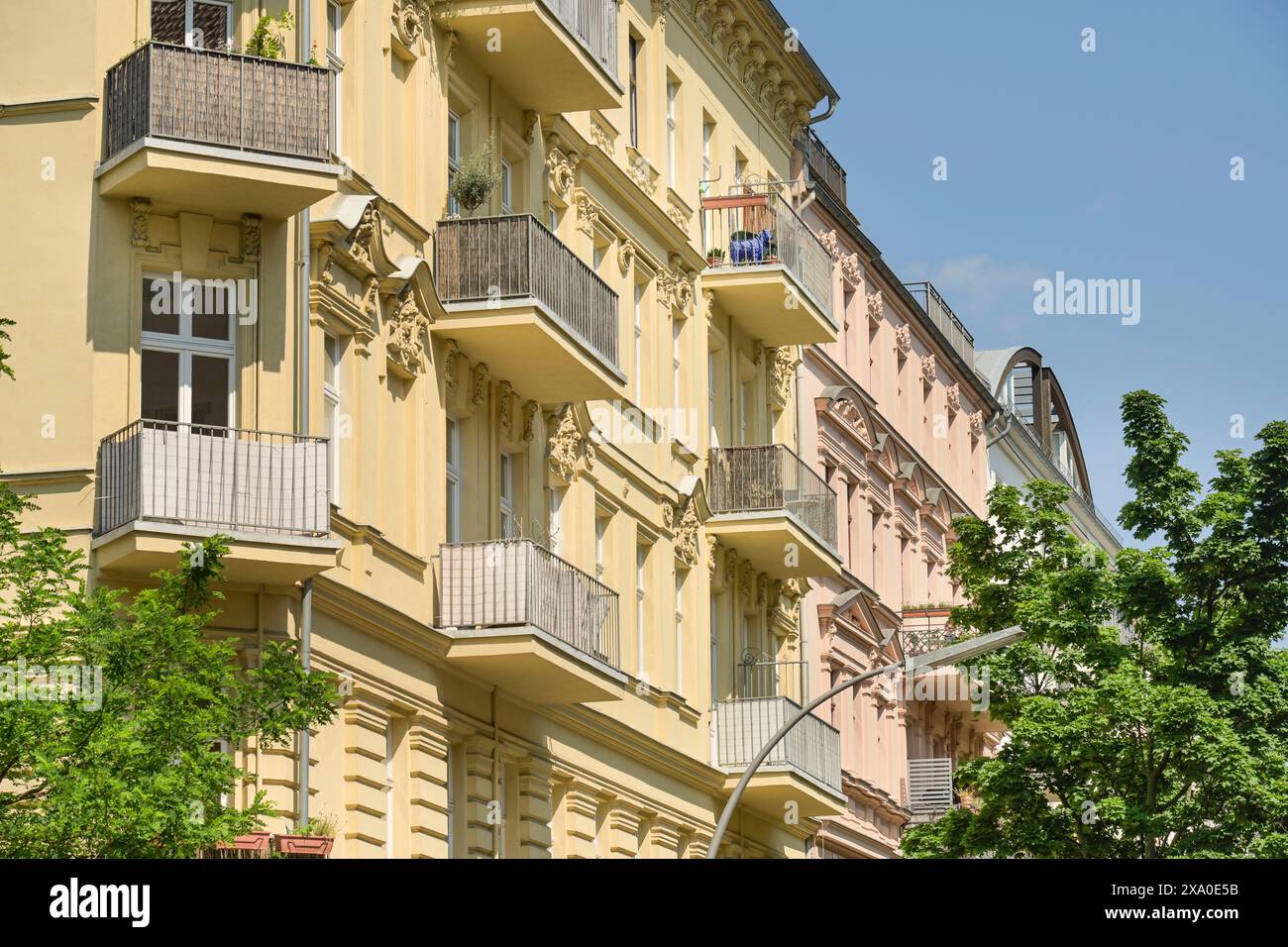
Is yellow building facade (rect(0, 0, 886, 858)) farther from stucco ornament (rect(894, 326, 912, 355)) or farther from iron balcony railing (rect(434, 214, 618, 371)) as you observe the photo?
stucco ornament (rect(894, 326, 912, 355))

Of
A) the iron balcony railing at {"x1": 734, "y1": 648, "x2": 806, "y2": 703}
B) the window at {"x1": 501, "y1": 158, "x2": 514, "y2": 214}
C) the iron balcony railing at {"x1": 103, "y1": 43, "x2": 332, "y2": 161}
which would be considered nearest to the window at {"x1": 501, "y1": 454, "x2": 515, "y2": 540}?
the window at {"x1": 501, "y1": 158, "x2": 514, "y2": 214}

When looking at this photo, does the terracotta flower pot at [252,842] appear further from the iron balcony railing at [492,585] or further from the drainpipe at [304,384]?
the iron balcony railing at [492,585]

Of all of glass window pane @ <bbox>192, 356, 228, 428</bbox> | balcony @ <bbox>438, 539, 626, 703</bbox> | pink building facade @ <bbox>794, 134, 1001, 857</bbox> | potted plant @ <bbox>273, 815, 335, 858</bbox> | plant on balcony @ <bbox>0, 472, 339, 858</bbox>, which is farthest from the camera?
pink building facade @ <bbox>794, 134, 1001, 857</bbox>

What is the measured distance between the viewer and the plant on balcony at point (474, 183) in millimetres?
26844

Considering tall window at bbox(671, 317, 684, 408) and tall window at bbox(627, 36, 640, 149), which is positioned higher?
tall window at bbox(627, 36, 640, 149)

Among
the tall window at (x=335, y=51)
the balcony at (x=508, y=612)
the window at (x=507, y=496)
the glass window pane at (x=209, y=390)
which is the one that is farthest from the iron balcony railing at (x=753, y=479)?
the glass window pane at (x=209, y=390)

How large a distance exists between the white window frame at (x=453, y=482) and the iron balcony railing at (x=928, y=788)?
23.3m

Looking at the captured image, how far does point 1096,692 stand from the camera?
33.5m

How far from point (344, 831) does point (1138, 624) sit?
15.4 meters

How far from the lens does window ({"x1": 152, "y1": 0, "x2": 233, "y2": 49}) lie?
73.6 feet

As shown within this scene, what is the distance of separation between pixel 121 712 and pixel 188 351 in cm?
575

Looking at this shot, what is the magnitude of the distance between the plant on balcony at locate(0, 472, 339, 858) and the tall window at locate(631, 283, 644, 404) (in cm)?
1506
